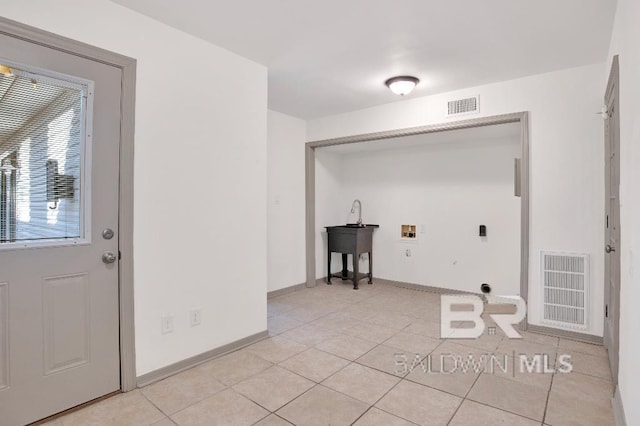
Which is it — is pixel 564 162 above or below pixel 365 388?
above

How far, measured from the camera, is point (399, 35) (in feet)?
8.64

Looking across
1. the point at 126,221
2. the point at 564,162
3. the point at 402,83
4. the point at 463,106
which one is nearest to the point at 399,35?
the point at 402,83

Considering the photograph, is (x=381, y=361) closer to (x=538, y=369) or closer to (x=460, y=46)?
(x=538, y=369)

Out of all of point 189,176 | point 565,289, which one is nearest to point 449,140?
point 565,289

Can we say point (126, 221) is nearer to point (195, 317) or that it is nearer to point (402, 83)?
point (195, 317)

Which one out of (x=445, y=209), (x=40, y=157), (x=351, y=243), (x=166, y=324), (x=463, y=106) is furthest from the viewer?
(x=351, y=243)

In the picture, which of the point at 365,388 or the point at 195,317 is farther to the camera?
the point at 195,317

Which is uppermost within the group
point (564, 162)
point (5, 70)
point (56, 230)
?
point (5, 70)

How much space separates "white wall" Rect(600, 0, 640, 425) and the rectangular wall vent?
1217mm

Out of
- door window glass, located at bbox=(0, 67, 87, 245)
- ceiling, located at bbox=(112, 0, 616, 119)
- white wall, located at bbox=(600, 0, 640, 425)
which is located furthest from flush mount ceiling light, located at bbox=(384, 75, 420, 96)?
door window glass, located at bbox=(0, 67, 87, 245)

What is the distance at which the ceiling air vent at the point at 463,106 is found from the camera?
3.67 metres

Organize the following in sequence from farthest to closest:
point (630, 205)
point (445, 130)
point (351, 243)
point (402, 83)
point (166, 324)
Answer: point (351, 243) → point (445, 130) → point (402, 83) → point (166, 324) → point (630, 205)

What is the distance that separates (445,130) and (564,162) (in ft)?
3.92

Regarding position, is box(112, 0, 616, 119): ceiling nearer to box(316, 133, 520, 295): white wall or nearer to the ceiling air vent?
the ceiling air vent
